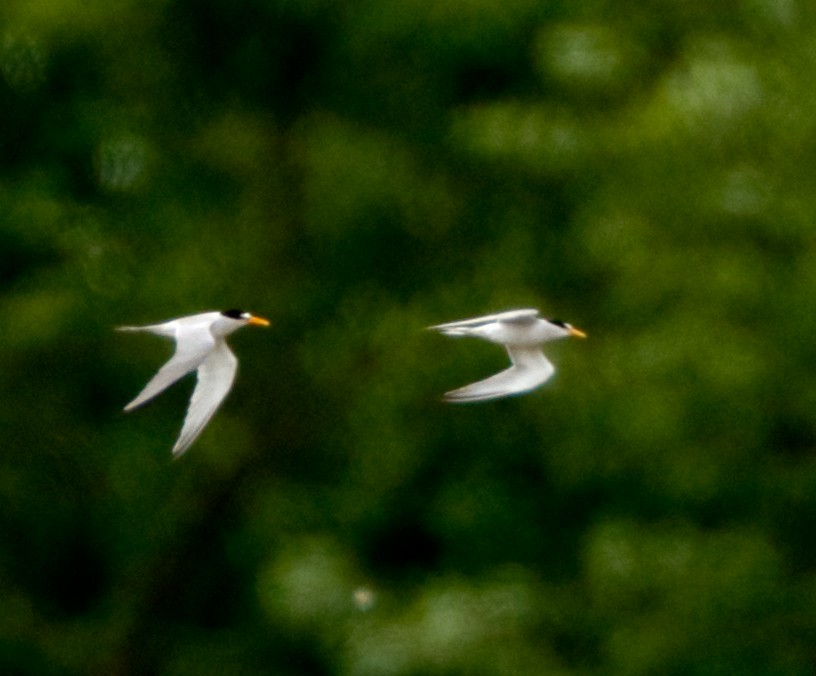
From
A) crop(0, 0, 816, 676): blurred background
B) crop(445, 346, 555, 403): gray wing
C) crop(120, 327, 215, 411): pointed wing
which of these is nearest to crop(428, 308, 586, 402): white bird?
crop(445, 346, 555, 403): gray wing

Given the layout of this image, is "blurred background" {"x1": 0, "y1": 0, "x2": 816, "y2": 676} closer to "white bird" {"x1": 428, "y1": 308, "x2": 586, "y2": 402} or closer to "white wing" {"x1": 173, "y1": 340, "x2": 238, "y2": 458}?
"white bird" {"x1": 428, "y1": 308, "x2": 586, "y2": 402}

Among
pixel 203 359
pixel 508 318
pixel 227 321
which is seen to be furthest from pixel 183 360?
pixel 508 318

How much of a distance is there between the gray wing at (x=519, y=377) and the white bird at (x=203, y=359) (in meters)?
0.63

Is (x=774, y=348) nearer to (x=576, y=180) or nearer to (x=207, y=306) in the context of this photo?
(x=576, y=180)

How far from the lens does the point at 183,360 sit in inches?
182

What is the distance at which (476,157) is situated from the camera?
7602mm

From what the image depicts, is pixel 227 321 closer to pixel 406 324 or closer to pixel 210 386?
pixel 210 386

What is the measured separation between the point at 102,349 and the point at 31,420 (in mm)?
546

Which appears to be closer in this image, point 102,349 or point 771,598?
point 771,598

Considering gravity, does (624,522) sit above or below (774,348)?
below

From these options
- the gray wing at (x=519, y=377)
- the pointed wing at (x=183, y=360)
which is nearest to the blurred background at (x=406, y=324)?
the gray wing at (x=519, y=377)

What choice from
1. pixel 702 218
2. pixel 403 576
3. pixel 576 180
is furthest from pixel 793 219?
pixel 403 576

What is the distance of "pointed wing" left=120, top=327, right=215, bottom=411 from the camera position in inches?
172

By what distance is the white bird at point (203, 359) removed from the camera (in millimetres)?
4602
